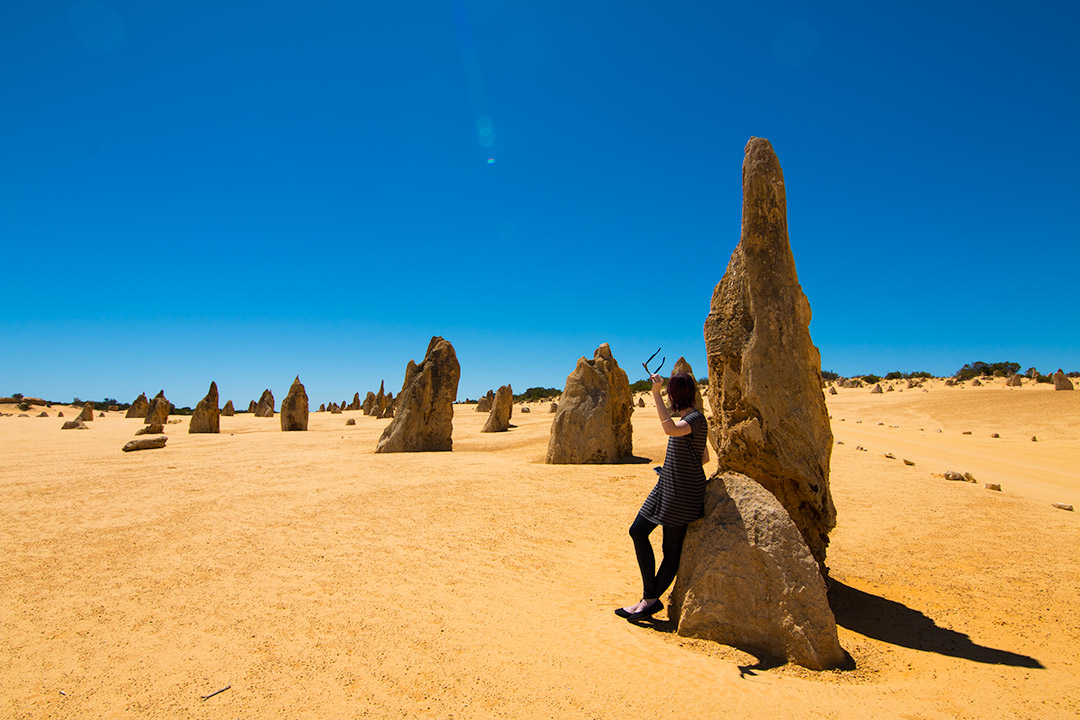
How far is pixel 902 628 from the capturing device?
4762 mm

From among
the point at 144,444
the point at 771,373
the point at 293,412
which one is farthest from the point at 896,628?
the point at 293,412

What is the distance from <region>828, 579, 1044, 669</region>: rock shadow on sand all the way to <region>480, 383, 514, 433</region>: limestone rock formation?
18.3 metres

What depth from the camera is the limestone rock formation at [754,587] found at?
3.89 m

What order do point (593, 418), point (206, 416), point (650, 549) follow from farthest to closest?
1. point (206, 416)
2. point (593, 418)
3. point (650, 549)

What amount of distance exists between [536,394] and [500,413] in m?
35.5

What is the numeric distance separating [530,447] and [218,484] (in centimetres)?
925

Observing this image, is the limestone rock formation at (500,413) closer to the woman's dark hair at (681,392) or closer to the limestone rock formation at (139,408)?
the woman's dark hair at (681,392)

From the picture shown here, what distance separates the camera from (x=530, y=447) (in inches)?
677

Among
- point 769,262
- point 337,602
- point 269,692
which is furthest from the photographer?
point 769,262

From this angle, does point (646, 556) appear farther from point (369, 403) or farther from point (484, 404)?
point (369, 403)

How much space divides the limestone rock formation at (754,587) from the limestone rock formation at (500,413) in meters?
19.0

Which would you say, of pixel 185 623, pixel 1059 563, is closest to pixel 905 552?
pixel 1059 563

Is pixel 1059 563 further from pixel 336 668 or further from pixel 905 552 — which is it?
pixel 336 668

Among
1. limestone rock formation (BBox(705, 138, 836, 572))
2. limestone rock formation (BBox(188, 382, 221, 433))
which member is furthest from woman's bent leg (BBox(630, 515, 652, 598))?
limestone rock formation (BBox(188, 382, 221, 433))
